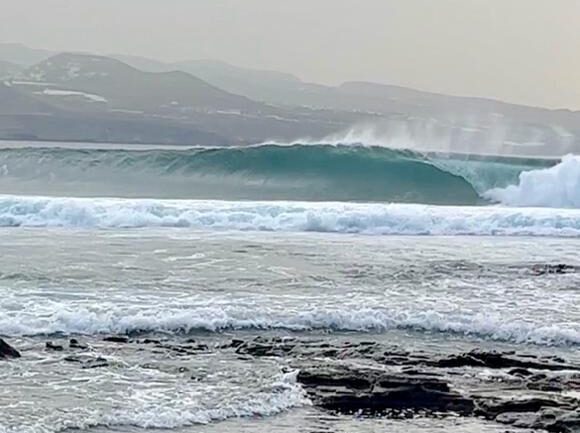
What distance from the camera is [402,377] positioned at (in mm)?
7707

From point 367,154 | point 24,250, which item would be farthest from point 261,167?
point 24,250

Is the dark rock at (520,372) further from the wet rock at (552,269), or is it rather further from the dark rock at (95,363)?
the wet rock at (552,269)

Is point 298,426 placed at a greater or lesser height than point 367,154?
lesser

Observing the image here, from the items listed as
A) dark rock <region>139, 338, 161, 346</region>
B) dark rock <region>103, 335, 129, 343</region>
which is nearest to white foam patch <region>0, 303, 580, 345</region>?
dark rock <region>103, 335, 129, 343</region>

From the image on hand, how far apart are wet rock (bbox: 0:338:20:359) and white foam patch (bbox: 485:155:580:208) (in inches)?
908

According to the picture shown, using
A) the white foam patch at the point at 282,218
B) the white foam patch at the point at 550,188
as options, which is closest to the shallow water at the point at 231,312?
the white foam patch at the point at 282,218

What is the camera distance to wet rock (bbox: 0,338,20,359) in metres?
8.42

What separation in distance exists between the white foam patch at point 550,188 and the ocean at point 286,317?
589 centimetres

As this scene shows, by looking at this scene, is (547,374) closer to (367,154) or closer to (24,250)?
(24,250)

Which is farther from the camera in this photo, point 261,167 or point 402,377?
point 261,167

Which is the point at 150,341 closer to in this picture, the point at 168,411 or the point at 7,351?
the point at 7,351

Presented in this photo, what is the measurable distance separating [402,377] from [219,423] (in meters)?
Answer: 1.53

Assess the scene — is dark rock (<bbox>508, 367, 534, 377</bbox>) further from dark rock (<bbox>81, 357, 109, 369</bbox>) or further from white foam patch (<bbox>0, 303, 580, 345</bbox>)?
dark rock (<bbox>81, 357, 109, 369</bbox>)

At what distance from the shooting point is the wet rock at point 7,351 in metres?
8.42
